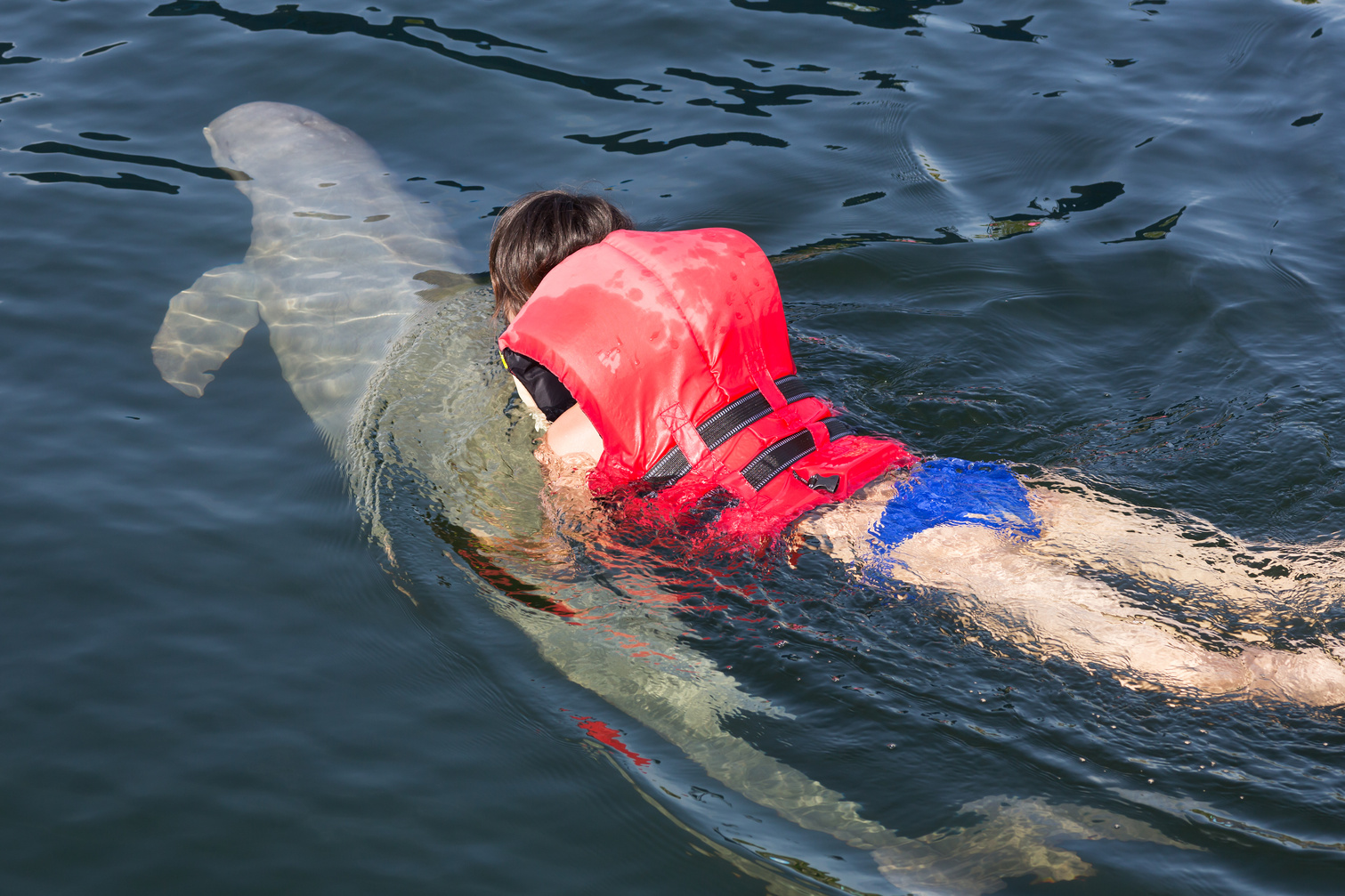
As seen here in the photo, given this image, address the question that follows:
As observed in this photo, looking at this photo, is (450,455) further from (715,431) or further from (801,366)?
(801,366)

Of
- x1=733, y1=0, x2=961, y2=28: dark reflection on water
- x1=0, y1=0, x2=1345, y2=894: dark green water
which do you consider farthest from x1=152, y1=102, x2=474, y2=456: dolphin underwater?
x1=733, y1=0, x2=961, y2=28: dark reflection on water

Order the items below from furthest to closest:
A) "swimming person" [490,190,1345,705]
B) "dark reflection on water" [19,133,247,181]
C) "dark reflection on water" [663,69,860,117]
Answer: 1. "dark reflection on water" [663,69,860,117]
2. "dark reflection on water" [19,133,247,181]
3. "swimming person" [490,190,1345,705]

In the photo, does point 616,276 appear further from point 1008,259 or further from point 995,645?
point 1008,259

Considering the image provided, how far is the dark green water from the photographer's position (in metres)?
3.28

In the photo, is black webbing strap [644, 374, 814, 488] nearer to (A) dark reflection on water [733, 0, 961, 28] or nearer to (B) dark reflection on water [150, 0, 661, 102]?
(B) dark reflection on water [150, 0, 661, 102]

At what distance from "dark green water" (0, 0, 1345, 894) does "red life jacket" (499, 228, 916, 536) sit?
1.33 ft

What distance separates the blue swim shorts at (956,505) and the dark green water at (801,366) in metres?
0.30

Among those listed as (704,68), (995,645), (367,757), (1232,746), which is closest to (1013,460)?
(995,645)

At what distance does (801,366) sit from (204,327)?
3467mm

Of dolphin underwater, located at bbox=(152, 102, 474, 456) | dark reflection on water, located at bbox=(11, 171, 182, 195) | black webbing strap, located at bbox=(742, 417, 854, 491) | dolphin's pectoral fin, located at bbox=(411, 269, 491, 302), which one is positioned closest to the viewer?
black webbing strap, located at bbox=(742, 417, 854, 491)

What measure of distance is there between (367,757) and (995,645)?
7.53 ft

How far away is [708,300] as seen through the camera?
4.05 m

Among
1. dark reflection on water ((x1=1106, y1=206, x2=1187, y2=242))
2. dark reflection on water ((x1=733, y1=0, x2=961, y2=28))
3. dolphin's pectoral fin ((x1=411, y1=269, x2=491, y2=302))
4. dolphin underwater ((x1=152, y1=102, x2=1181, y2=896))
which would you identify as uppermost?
dark reflection on water ((x1=733, y1=0, x2=961, y2=28))

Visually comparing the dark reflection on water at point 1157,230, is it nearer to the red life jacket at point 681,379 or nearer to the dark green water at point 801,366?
the dark green water at point 801,366
